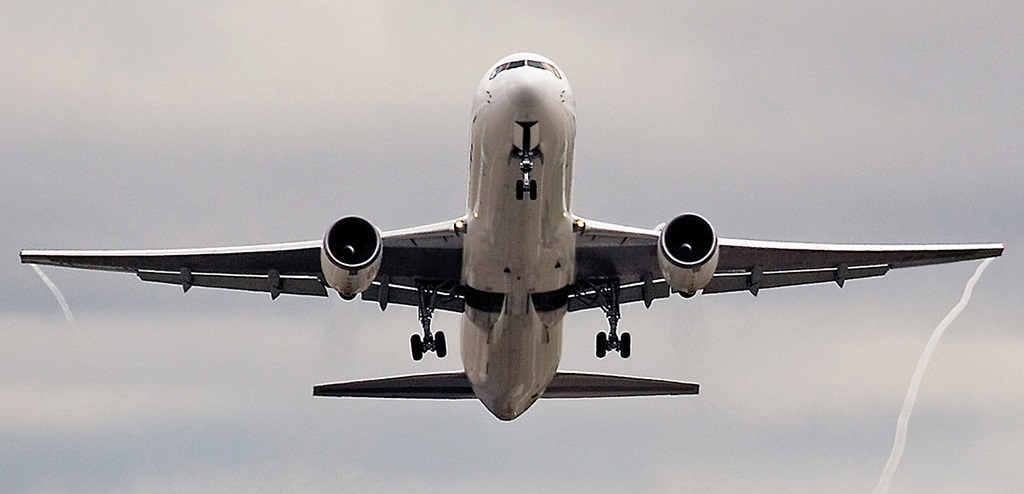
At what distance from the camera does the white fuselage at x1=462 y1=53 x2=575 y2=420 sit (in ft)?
122

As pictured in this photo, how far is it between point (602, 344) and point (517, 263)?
6.67 m

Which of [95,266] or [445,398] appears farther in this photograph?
[445,398]

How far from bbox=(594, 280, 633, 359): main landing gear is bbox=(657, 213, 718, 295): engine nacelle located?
514 centimetres

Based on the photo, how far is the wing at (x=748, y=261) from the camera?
42.0 metres

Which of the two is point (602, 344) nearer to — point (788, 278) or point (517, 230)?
point (788, 278)

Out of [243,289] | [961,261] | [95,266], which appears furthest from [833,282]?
[95,266]

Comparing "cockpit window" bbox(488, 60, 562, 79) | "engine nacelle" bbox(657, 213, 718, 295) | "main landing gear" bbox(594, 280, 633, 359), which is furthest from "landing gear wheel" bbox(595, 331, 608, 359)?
"cockpit window" bbox(488, 60, 562, 79)

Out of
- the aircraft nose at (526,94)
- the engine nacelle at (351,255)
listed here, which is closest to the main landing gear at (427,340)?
the engine nacelle at (351,255)

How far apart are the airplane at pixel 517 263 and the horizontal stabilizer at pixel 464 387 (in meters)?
0.03

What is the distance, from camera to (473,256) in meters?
40.4

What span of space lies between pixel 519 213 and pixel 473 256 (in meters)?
2.39

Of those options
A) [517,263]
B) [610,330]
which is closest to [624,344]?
[610,330]

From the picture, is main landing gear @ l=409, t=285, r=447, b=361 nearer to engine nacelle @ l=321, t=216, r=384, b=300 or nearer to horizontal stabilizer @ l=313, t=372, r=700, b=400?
horizontal stabilizer @ l=313, t=372, r=700, b=400

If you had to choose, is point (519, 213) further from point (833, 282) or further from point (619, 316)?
point (833, 282)
